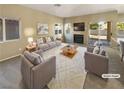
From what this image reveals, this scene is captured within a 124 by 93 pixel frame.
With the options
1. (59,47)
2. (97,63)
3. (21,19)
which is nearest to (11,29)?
(21,19)

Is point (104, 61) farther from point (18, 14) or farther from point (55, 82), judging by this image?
point (18, 14)

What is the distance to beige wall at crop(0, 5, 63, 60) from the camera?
13.4ft

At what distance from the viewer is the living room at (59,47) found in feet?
8.98

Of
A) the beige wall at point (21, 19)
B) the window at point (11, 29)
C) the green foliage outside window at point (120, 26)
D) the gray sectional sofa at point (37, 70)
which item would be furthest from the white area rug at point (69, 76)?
the green foliage outside window at point (120, 26)

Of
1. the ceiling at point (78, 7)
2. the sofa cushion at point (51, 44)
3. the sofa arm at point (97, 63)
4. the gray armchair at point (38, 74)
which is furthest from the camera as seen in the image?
the sofa cushion at point (51, 44)

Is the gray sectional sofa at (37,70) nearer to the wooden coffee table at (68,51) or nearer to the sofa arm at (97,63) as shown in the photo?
the sofa arm at (97,63)

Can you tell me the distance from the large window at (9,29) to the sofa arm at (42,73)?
7.07 feet

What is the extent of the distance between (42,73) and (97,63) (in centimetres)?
140

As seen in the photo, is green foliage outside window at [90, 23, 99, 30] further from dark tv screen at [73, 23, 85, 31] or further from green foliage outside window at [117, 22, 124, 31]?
green foliage outside window at [117, 22, 124, 31]

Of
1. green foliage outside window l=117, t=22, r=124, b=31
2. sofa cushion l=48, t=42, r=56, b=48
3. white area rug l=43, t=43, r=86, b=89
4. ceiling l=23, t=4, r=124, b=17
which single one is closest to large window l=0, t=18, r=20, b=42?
ceiling l=23, t=4, r=124, b=17

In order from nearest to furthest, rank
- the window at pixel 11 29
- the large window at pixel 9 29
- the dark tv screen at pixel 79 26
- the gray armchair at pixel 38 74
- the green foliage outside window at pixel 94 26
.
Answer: the gray armchair at pixel 38 74, the green foliage outside window at pixel 94 26, the large window at pixel 9 29, the window at pixel 11 29, the dark tv screen at pixel 79 26
